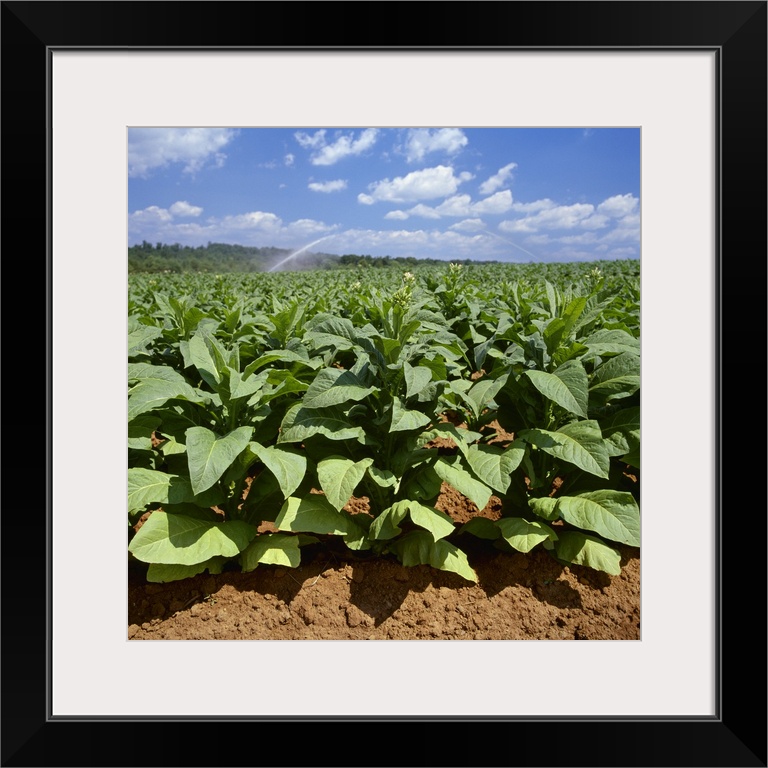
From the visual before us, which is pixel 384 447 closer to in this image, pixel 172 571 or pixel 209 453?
pixel 209 453

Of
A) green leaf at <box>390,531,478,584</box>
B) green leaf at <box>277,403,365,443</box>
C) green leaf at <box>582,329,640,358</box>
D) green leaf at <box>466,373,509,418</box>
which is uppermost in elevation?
green leaf at <box>582,329,640,358</box>

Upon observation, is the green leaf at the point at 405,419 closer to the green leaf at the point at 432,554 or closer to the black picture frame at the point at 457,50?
the green leaf at the point at 432,554

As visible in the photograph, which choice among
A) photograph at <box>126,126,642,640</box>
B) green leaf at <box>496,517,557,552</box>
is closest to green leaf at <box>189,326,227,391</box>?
photograph at <box>126,126,642,640</box>

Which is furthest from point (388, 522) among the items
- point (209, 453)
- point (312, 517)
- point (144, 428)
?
point (144, 428)

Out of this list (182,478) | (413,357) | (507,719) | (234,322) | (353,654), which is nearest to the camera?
(507,719)

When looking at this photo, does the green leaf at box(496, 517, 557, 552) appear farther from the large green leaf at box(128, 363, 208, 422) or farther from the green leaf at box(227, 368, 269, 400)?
the large green leaf at box(128, 363, 208, 422)
